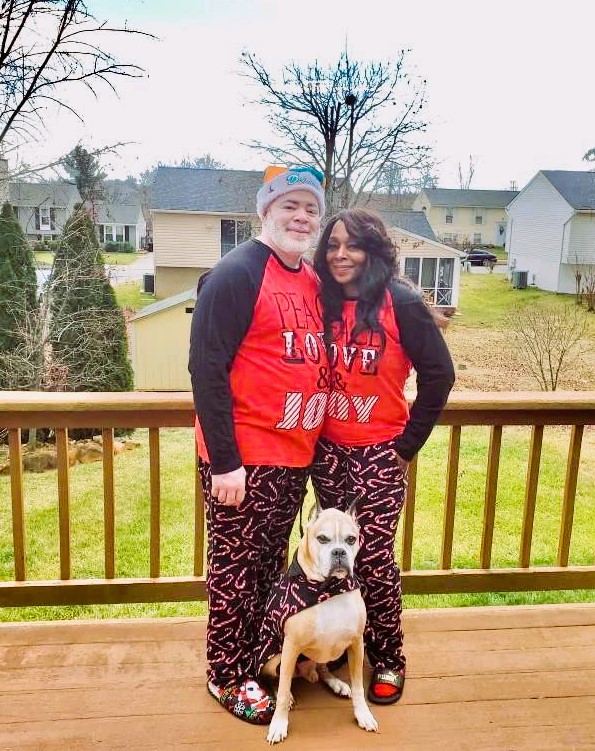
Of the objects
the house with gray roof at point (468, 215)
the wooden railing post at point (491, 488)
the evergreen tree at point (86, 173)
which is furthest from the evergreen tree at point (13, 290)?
the house with gray roof at point (468, 215)

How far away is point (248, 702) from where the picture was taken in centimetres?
156

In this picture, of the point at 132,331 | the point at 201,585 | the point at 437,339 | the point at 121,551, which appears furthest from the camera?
the point at 132,331

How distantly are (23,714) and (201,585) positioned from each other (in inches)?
24.7

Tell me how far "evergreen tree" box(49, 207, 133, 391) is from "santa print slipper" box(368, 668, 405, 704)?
605cm

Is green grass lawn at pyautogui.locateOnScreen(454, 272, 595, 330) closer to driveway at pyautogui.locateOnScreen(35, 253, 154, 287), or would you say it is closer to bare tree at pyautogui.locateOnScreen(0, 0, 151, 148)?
driveway at pyautogui.locateOnScreen(35, 253, 154, 287)

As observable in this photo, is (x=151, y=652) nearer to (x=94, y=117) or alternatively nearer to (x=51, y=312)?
(x=94, y=117)

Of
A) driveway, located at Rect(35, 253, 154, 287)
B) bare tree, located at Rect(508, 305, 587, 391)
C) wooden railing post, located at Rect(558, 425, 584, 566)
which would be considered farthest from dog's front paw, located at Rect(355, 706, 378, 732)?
bare tree, located at Rect(508, 305, 587, 391)

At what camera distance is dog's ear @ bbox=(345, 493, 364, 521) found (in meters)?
1.48

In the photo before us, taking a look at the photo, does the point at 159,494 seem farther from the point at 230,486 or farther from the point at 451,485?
the point at 451,485

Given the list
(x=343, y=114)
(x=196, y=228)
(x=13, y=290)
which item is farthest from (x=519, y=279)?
(x=13, y=290)

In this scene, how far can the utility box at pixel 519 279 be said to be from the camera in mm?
10812

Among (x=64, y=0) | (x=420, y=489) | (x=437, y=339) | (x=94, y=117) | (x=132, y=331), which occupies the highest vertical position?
(x=64, y=0)

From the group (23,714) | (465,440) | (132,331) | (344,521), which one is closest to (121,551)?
(23,714)

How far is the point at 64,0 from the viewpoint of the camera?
15.1ft
